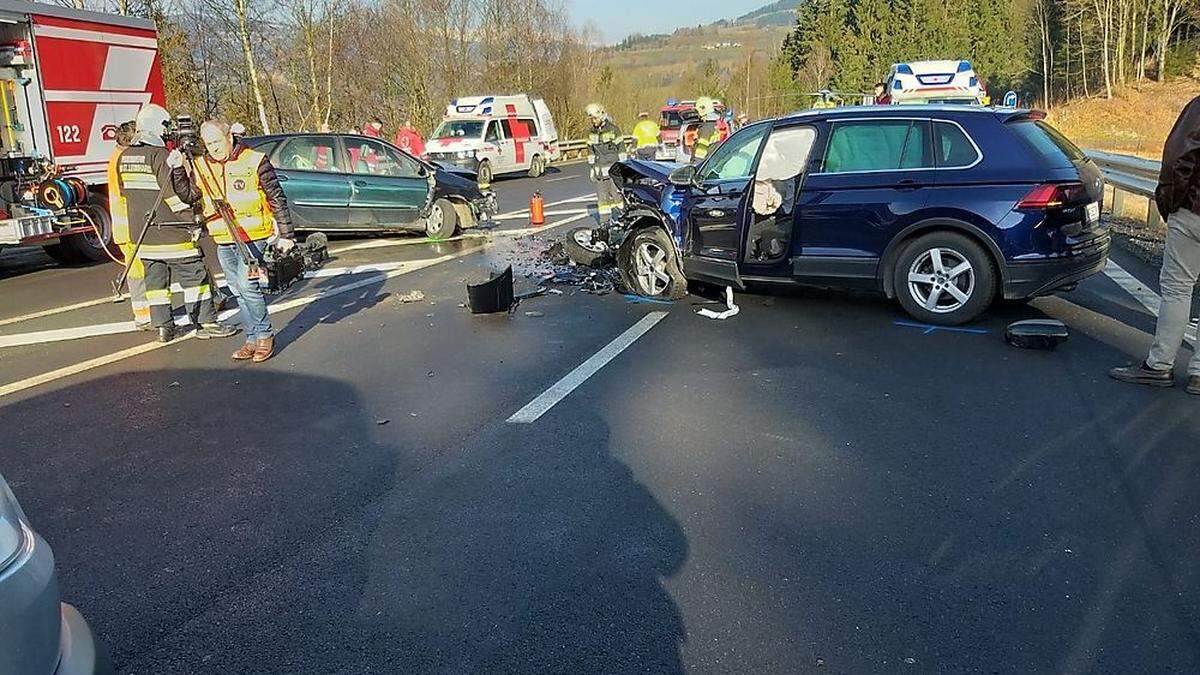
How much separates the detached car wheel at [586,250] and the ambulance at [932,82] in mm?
9978

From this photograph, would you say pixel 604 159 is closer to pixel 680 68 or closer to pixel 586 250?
pixel 586 250

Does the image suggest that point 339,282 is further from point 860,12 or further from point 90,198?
point 860,12


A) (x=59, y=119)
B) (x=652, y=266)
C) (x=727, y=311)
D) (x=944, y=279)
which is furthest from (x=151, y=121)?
(x=944, y=279)

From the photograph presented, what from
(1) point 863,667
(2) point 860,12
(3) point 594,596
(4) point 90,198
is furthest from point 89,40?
(2) point 860,12

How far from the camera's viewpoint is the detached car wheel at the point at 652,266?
323 inches

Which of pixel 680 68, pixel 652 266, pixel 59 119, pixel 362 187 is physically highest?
pixel 680 68

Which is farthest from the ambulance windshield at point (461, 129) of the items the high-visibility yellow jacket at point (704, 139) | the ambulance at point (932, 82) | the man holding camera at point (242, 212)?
the man holding camera at point (242, 212)

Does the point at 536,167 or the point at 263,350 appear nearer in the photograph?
the point at 263,350

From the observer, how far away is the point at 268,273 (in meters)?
6.66

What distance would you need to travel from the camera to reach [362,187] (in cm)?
1248

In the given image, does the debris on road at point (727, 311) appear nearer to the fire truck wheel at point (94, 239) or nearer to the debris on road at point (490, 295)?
the debris on road at point (490, 295)

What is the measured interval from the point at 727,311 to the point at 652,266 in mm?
1052

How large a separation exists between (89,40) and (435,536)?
11255 mm

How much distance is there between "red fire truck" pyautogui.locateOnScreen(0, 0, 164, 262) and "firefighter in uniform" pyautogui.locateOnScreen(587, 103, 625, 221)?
6.43 meters
